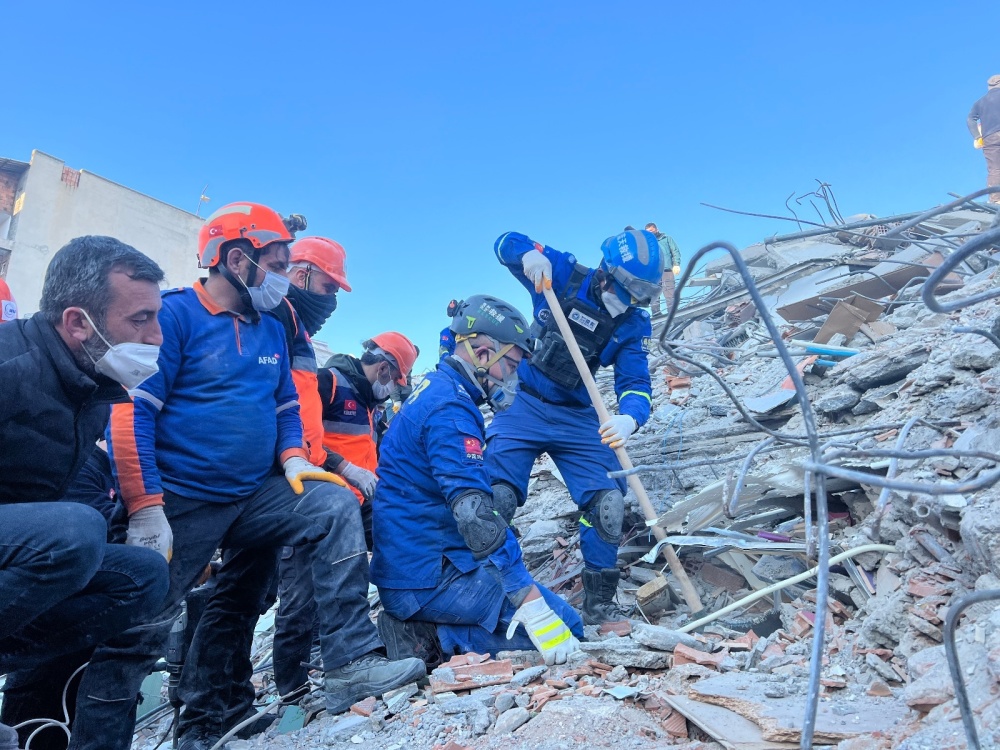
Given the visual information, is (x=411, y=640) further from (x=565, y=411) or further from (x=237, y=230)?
(x=237, y=230)

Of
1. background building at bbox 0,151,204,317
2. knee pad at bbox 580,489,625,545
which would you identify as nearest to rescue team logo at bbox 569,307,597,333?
knee pad at bbox 580,489,625,545

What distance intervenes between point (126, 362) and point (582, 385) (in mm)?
2904

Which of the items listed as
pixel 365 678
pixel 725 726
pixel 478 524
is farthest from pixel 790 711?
pixel 365 678

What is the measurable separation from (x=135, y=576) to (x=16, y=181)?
2139cm

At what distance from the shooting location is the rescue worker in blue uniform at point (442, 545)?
325cm

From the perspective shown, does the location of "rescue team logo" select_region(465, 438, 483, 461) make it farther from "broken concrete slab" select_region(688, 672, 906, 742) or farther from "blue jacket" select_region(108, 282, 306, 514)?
"broken concrete slab" select_region(688, 672, 906, 742)

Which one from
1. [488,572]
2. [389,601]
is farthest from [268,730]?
[488,572]

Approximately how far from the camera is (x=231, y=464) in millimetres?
3004

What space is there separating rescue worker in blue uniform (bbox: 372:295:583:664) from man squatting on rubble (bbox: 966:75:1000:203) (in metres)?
8.28

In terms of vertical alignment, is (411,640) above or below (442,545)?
below

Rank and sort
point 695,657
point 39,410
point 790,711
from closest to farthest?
point 790,711, point 39,410, point 695,657

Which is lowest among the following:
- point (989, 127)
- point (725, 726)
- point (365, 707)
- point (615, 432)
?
point (365, 707)

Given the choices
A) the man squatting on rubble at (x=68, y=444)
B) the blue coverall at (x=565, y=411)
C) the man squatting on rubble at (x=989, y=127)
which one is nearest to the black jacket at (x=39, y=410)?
the man squatting on rubble at (x=68, y=444)

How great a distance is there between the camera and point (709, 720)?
6.55ft
